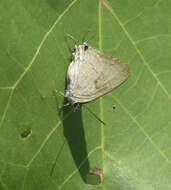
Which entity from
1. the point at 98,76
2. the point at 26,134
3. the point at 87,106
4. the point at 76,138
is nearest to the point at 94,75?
the point at 98,76

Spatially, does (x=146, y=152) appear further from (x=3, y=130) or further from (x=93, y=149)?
(x=3, y=130)

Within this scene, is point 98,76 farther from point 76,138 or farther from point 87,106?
point 76,138

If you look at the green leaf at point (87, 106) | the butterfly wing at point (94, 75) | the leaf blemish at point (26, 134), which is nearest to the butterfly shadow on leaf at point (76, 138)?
the green leaf at point (87, 106)

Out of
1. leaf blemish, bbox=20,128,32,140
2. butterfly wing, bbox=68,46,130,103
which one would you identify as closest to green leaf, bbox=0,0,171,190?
leaf blemish, bbox=20,128,32,140

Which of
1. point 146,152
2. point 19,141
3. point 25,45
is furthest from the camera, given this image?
point 146,152

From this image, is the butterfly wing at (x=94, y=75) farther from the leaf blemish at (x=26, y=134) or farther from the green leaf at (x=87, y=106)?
the leaf blemish at (x=26, y=134)

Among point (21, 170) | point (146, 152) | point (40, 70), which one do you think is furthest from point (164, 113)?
point (21, 170)
